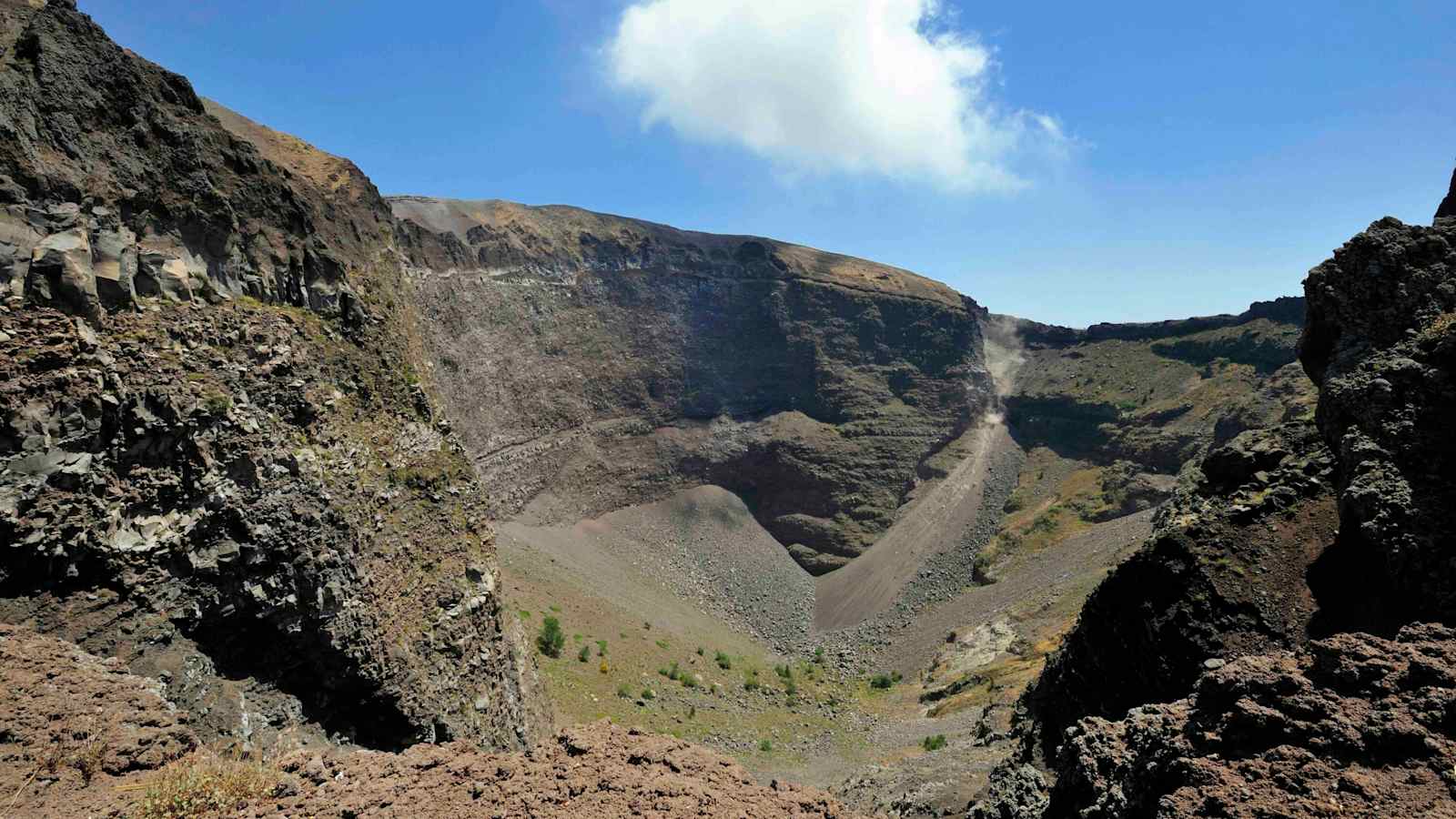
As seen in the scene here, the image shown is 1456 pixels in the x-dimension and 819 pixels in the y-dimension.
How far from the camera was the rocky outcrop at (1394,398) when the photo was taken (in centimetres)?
Result: 995

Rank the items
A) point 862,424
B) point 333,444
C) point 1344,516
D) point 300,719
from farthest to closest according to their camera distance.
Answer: point 862,424, point 333,444, point 300,719, point 1344,516

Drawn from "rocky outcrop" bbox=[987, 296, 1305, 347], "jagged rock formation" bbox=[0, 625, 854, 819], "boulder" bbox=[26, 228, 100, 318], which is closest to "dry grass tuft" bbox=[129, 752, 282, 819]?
"jagged rock formation" bbox=[0, 625, 854, 819]

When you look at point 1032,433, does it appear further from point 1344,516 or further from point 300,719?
point 300,719

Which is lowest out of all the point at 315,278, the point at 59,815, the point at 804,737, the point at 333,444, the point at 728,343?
the point at 804,737

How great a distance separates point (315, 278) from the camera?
19.4 metres

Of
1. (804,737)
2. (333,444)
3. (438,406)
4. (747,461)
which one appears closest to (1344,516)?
(333,444)

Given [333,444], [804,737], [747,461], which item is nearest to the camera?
[333,444]

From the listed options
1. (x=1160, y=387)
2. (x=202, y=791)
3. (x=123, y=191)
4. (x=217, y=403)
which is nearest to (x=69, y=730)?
(x=202, y=791)

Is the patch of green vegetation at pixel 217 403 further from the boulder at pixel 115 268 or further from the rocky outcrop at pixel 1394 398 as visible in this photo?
the rocky outcrop at pixel 1394 398

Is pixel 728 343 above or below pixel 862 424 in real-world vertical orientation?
above

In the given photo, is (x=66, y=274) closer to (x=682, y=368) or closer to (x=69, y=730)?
(x=69, y=730)

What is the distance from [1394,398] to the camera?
38.0 feet

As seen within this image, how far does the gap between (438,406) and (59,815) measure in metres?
17.8

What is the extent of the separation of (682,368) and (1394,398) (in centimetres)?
5783
